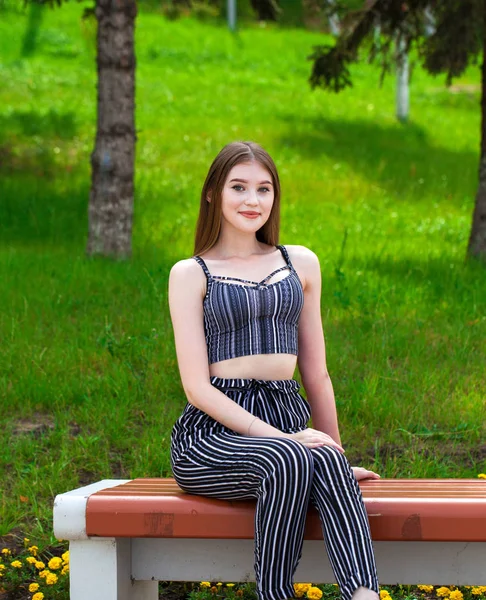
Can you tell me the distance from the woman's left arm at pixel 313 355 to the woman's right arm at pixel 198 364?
0.33 metres

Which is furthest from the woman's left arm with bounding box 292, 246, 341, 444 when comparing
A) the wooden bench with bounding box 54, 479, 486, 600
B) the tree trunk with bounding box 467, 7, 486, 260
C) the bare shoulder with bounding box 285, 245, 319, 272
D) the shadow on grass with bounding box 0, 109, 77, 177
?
the shadow on grass with bounding box 0, 109, 77, 177

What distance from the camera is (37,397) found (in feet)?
16.1

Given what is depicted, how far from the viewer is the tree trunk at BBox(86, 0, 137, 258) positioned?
24.4ft

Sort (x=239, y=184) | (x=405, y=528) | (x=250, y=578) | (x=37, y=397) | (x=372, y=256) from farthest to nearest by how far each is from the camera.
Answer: (x=372, y=256) → (x=37, y=397) → (x=239, y=184) → (x=250, y=578) → (x=405, y=528)

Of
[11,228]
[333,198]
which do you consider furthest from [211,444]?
[333,198]

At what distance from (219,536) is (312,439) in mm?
381

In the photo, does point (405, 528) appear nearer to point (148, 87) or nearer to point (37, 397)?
point (37, 397)

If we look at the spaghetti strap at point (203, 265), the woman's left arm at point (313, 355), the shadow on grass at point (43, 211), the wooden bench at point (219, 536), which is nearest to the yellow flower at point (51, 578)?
the wooden bench at point (219, 536)

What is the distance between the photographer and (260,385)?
9.54 feet

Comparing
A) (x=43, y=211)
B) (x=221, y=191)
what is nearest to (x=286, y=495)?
(x=221, y=191)

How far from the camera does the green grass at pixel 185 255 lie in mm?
4559

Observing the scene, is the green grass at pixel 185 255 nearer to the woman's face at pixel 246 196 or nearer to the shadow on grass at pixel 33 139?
the shadow on grass at pixel 33 139

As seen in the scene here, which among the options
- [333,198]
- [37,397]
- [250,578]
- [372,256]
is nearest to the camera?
[250,578]

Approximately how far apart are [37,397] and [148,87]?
1581cm
